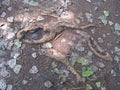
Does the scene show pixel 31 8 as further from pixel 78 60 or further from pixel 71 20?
pixel 78 60

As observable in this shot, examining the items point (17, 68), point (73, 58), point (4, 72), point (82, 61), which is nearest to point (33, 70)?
point (17, 68)

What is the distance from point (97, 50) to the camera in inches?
221

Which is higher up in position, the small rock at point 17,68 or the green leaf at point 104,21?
the green leaf at point 104,21

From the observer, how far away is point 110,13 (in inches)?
251

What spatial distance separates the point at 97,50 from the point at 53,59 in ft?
3.14

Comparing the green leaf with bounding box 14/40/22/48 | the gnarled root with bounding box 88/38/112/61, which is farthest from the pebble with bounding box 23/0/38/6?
the gnarled root with bounding box 88/38/112/61

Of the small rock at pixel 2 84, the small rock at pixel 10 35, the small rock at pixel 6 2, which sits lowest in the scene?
the small rock at pixel 2 84

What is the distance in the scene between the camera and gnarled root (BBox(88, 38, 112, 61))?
18.1ft

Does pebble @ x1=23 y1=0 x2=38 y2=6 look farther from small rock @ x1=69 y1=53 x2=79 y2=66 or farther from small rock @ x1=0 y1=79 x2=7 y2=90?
small rock @ x1=0 y1=79 x2=7 y2=90

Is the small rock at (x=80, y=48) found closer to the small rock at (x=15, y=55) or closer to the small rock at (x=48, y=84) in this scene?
the small rock at (x=48, y=84)

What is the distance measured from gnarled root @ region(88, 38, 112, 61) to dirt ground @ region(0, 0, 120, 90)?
0.25 feet

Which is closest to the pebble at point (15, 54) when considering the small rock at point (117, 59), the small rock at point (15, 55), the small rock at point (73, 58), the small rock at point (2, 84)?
the small rock at point (15, 55)

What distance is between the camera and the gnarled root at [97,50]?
551cm

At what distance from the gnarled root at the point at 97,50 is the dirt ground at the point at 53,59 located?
0.25 feet
